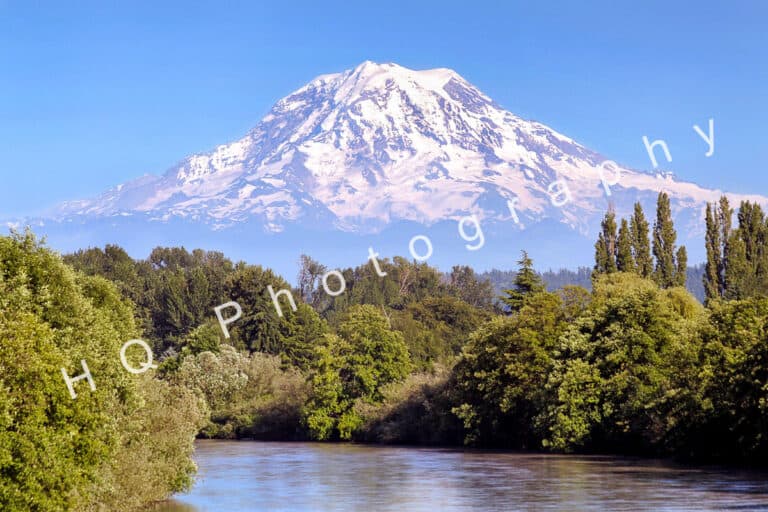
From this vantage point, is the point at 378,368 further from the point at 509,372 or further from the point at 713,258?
the point at 713,258

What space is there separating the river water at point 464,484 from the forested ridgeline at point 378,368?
3.40 meters

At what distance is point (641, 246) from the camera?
11575 cm

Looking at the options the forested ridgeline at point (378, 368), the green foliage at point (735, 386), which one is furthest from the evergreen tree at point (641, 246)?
the green foliage at point (735, 386)

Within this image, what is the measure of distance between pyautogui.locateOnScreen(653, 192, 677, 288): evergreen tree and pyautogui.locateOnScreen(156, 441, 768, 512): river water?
4990 centimetres

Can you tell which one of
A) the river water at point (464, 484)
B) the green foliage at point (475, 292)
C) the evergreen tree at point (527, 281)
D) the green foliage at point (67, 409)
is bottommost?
the river water at point (464, 484)

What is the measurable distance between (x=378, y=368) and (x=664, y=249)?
37.3 m

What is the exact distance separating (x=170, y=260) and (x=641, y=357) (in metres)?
126

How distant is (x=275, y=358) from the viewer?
10819cm

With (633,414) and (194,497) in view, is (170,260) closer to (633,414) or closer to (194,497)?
(633,414)

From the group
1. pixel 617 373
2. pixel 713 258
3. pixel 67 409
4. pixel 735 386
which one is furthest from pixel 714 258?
pixel 67 409

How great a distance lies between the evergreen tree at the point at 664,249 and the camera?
115 m

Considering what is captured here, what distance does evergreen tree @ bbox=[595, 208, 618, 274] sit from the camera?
11550cm

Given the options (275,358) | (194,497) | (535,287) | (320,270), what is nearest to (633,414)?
(194,497)

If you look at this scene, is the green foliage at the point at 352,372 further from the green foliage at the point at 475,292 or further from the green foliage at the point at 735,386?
the green foliage at the point at 475,292
